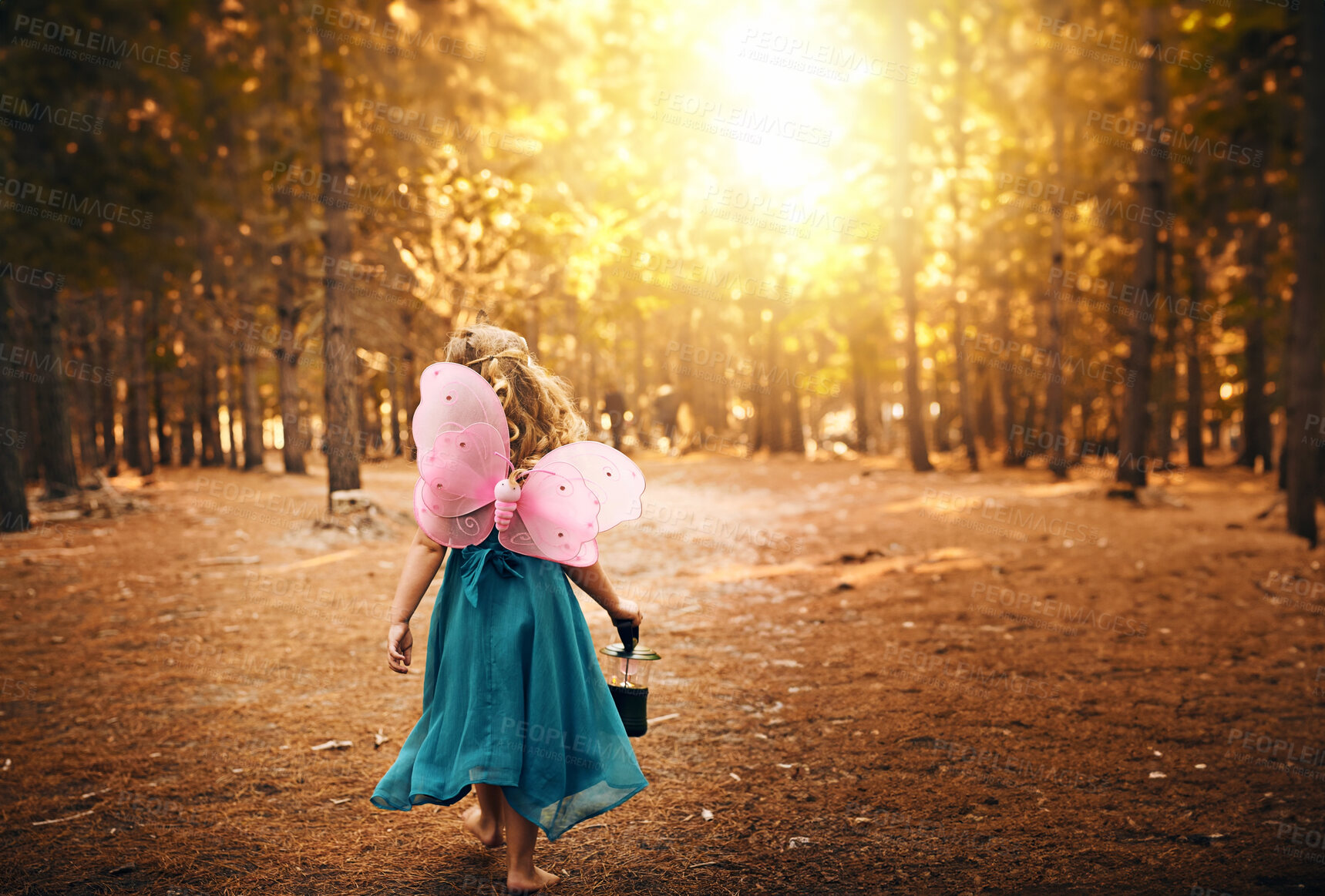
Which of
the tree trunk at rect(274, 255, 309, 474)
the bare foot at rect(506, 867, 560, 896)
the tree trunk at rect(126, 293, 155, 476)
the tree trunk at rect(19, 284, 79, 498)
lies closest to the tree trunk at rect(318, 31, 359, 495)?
the tree trunk at rect(19, 284, 79, 498)

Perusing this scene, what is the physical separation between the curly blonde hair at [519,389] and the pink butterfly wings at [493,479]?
14 centimetres

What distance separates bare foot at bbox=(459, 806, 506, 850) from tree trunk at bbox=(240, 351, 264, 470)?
22224 millimetres

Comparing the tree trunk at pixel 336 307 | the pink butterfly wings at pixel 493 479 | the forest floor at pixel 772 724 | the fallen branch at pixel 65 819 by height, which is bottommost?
the forest floor at pixel 772 724

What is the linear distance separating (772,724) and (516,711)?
7.38 feet

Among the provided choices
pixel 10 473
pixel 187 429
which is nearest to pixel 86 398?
pixel 187 429

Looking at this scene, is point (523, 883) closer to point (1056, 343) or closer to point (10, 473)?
point (10, 473)

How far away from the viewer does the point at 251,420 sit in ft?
76.2

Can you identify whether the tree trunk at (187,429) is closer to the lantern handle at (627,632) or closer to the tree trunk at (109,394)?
the tree trunk at (109,394)

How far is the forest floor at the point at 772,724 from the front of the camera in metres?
3.26

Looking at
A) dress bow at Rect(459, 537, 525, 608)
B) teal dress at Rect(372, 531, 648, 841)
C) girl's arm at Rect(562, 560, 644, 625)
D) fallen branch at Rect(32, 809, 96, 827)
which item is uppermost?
dress bow at Rect(459, 537, 525, 608)

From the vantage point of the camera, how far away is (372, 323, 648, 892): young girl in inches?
116

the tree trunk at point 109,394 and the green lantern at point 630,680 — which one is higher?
the tree trunk at point 109,394

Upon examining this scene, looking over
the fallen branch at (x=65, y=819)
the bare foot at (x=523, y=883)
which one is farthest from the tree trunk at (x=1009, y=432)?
the fallen branch at (x=65, y=819)

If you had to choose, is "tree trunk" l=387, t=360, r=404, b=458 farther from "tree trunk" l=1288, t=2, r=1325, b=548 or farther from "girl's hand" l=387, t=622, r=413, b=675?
"girl's hand" l=387, t=622, r=413, b=675
